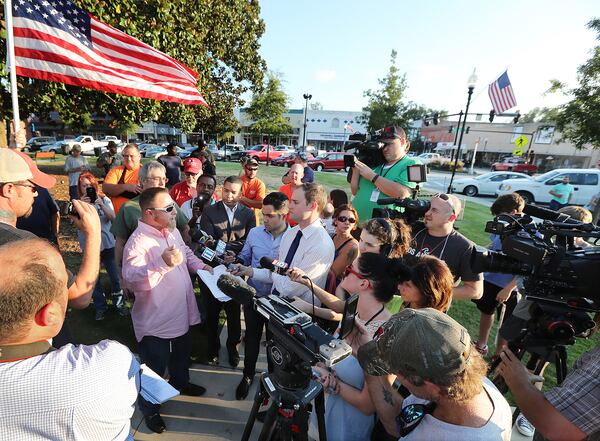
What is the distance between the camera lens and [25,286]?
39.8 inches

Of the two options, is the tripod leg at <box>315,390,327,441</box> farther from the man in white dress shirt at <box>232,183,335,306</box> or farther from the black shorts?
the black shorts

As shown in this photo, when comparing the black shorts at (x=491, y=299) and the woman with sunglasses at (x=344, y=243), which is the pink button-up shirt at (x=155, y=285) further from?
the black shorts at (x=491, y=299)

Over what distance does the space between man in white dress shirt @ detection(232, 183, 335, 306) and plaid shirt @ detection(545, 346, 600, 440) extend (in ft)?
5.15

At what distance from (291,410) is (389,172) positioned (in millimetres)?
2717

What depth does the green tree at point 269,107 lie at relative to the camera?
946 inches

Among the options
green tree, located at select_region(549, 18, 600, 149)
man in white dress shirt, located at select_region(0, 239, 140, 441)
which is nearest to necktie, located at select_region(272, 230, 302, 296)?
man in white dress shirt, located at select_region(0, 239, 140, 441)

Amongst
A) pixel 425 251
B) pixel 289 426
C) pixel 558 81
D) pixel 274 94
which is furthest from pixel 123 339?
pixel 274 94

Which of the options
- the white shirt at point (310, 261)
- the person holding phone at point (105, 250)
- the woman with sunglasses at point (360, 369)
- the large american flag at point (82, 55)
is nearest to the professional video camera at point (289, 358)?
the woman with sunglasses at point (360, 369)

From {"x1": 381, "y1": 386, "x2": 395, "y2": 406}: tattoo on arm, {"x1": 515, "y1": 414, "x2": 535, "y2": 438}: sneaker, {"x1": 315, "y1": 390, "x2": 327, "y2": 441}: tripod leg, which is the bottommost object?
{"x1": 515, "y1": 414, "x2": 535, "y2": 438}: sneaker

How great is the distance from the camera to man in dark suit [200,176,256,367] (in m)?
3.34

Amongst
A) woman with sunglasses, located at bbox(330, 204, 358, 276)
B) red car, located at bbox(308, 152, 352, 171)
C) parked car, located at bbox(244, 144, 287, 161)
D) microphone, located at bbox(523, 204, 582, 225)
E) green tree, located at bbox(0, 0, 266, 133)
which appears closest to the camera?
microphone, located at bbox(523, 204, 582, 225)

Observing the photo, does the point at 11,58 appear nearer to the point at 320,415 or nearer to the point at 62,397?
the point at 62,397

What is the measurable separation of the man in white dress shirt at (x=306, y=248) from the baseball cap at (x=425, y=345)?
4.13 ft

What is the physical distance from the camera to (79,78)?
13.8ft
